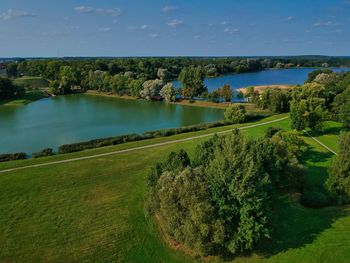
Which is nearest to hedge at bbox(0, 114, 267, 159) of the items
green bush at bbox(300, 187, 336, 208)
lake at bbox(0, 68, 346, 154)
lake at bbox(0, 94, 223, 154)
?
lake at bbox(0, 94, 223, 154)

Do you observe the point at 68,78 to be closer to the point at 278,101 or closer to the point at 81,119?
the point at 81,119

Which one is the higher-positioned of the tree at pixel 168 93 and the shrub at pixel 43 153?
the tree at pixel 168 93

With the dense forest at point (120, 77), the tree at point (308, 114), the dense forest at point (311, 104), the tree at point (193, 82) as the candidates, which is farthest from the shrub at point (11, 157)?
the tree at point (193, 82)

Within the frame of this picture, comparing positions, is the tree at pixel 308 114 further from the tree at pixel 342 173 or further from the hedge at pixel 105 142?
the tree at pixel 342 173

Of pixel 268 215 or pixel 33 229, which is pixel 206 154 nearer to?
pixel 268 215

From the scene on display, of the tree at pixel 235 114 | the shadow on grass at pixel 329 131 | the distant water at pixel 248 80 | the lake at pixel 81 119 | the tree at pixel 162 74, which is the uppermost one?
the tree at pixel 162 74

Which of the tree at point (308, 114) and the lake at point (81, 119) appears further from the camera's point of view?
the lake at point (81, 119)

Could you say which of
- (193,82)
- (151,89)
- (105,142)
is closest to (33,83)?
(151,89)
